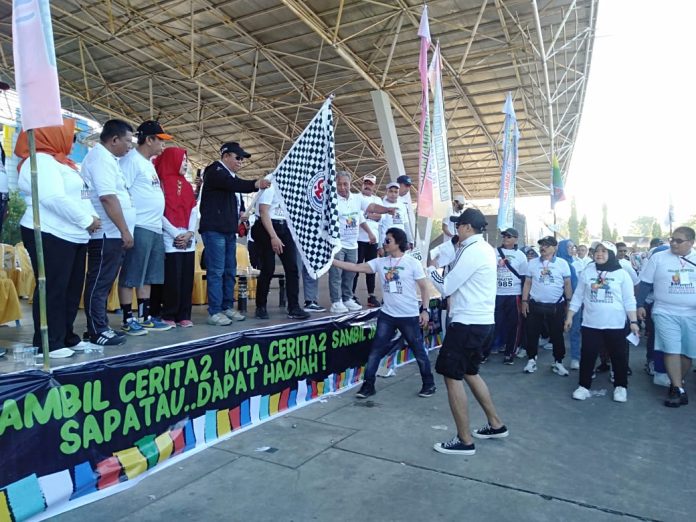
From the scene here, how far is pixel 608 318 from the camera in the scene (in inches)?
183

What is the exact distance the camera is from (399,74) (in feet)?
50.1

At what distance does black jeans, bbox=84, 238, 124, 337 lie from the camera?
11.4 feet

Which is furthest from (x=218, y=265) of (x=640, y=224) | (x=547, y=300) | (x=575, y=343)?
(x=640, y=224)

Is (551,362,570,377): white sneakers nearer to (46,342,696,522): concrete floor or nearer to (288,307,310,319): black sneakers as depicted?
(46,342,696,522): concrete floor

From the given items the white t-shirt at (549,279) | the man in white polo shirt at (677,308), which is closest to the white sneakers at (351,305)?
the white t-shirt at (549,279)

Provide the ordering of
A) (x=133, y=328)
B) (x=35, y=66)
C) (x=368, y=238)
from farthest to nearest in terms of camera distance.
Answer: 1. (x=368, y=238)
2. (x=133, y=328)
3. (x=35, y=66)

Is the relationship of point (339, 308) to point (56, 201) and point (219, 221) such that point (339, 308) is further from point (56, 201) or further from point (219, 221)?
point (56, 201)

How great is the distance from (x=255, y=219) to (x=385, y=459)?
3030 mm

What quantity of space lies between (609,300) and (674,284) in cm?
65

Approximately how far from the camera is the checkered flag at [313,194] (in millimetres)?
4582

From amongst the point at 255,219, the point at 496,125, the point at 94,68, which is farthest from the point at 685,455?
the point at 94,68

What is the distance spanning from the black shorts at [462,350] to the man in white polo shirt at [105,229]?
90.8 inches

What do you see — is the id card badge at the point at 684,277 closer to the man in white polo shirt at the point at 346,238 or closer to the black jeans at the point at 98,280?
the man in white polo shirt at the point at 346,238

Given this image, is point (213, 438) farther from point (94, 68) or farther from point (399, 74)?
point (94, 68)
